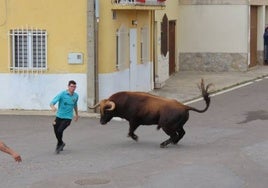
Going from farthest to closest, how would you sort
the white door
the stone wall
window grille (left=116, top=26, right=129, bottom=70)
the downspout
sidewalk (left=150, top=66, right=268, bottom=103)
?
the stone wall
sidewalk (left=150, top=66, right=268, bottom=103)
the white door
window grille (left=116, top=26, right=129, bottom=70)
the downspout

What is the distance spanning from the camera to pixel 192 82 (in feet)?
89.3

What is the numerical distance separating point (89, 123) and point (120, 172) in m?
6.42

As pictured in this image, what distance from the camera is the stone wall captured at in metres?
31.1

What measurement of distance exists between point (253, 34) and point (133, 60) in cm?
1178

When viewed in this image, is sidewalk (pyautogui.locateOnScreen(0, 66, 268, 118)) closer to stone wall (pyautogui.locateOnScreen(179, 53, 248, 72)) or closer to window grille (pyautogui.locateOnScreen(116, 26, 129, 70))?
stone wall (pyautogui.locateOnScreen(179, 53, 248, 72))

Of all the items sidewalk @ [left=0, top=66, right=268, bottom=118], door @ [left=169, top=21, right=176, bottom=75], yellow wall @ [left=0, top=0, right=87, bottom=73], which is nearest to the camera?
yellow wall @ [left=0, top=0, right=87, bottom=73]

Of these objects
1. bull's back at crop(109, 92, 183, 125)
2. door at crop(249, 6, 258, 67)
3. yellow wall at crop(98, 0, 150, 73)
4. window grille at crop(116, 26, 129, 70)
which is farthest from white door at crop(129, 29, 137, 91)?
door at crop(249, 6, 258, 67)

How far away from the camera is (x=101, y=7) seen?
64.8 feet

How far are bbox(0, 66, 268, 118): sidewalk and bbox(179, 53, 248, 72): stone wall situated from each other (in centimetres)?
45

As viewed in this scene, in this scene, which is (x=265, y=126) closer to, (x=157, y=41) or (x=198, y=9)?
(x=157, y=41)

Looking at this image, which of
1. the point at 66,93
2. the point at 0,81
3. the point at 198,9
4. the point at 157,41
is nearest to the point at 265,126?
the point at 66,93

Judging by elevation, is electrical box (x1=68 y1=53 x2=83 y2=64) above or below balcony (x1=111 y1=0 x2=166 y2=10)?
below

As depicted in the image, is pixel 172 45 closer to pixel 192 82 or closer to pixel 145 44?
pixel 192 82

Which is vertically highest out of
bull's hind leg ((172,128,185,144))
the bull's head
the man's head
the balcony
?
the balcony
